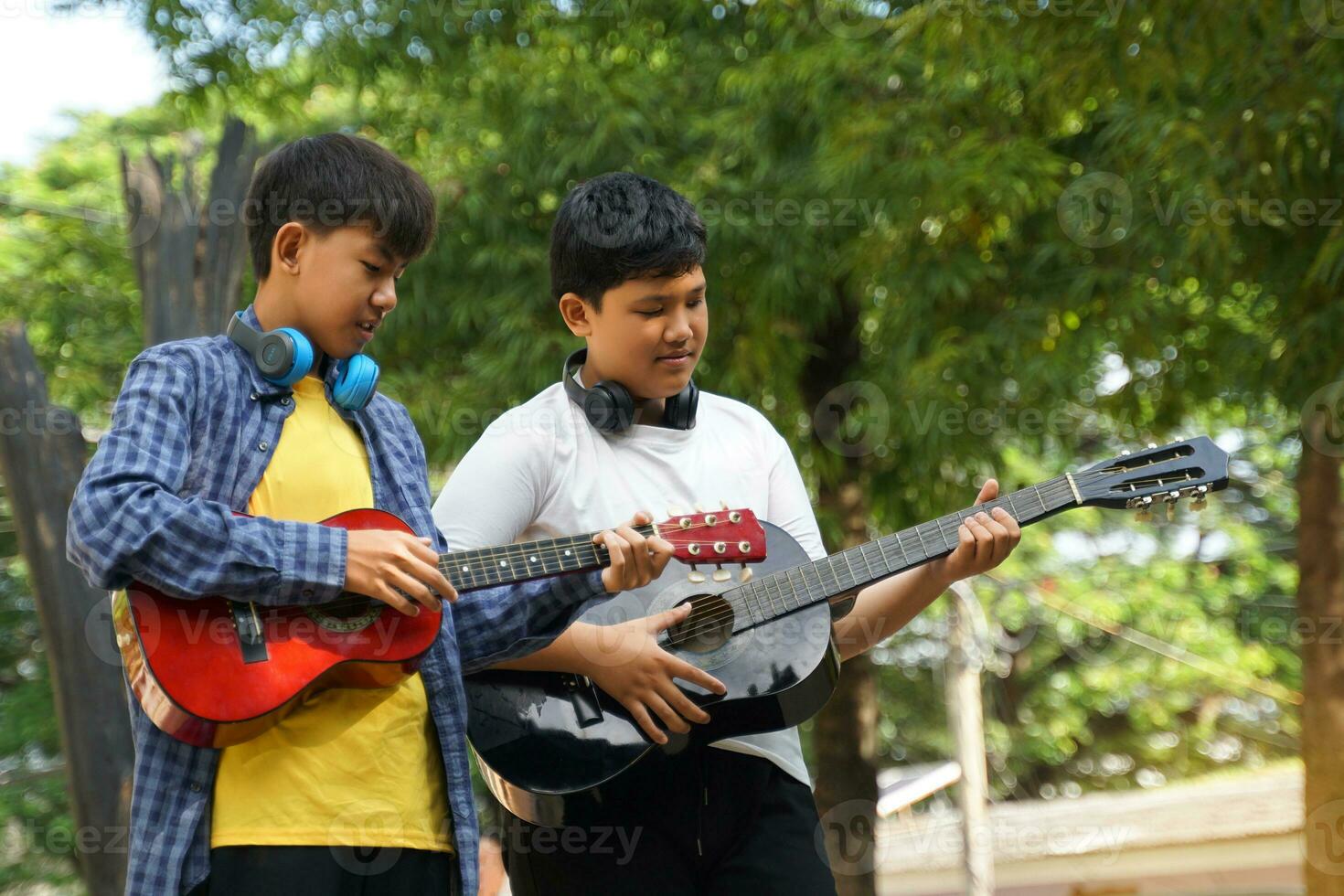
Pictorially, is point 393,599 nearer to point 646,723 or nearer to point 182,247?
point 646,723

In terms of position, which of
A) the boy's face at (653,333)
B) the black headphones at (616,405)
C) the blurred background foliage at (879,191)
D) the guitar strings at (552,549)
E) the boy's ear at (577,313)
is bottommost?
the guitar strings at (552,549)

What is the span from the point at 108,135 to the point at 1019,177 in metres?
10.5

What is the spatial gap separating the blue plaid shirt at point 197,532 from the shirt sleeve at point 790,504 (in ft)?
2.52

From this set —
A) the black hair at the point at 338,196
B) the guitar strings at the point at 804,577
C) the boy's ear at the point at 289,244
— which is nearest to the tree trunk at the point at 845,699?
the guitar strings at the point at 804,577

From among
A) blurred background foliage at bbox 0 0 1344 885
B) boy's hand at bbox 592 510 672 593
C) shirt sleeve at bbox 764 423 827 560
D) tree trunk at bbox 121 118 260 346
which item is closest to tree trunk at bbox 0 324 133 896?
tree trunk at bbox 121 118 260 346

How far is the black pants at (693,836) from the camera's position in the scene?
94.2 inches

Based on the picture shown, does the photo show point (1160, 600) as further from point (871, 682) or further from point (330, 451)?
point (330, 451)

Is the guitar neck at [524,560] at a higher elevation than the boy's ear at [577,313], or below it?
below

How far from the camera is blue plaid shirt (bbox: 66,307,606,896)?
1.87 metres

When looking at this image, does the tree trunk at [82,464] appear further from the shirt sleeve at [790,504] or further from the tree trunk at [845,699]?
the shirt sleeve at [790,504]

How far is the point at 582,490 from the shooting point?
2.62 metres

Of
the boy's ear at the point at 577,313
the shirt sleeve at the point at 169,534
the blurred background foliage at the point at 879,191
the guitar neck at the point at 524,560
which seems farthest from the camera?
the blurred background foliage at the point at 879,191

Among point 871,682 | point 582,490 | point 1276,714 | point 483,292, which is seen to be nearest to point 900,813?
point 1276,714

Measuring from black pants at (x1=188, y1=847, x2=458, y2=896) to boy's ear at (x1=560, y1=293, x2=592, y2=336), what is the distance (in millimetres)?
1173
